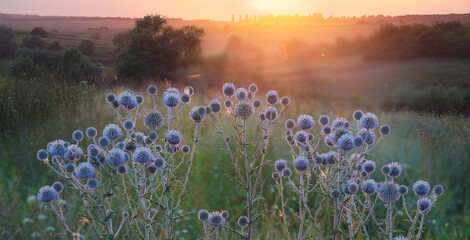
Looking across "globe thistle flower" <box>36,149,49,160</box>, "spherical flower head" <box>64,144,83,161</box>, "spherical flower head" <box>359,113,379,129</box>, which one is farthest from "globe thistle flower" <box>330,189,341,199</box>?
"globe thistle flower" <box>36,149,49,160</box>

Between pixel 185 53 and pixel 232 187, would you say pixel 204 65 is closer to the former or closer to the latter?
pixel 185 53

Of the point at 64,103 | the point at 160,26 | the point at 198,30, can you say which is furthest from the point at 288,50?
the point at 64,103

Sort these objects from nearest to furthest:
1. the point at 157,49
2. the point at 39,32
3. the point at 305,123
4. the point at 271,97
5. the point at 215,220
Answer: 1. the point at 215,220
2. the point at 305,123
3. the point at 271,97
4. the point at 157,49
5. the point at 39,32

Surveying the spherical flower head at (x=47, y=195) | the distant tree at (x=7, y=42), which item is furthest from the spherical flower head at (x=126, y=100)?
the distant tree at (x=7, y=42)

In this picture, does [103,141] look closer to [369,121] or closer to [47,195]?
[47,195]

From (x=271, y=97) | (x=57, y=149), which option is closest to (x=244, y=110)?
(x=271, y=97)

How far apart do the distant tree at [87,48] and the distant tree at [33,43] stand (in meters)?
4.63

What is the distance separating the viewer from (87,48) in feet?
150

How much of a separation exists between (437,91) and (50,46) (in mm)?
38433

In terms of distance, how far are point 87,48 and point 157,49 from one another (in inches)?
857

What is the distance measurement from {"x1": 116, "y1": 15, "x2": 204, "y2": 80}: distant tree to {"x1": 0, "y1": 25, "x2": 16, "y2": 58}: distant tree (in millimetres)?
16936

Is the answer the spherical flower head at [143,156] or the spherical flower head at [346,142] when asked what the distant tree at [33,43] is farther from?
the spherical flower head at [346,142]

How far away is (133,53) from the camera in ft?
91.4

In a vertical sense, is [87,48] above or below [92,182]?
above
